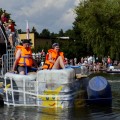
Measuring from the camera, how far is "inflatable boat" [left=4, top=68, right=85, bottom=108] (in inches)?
562

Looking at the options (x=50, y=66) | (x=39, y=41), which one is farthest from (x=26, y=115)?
(x=39, y=41)

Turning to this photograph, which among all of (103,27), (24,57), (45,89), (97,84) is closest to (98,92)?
(97,84)

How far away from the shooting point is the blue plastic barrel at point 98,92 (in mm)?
15513

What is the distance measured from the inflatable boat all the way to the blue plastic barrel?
367 mm

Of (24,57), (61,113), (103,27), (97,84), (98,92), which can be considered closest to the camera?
(61,113)

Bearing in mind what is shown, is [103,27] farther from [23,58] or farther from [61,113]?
[61,113]

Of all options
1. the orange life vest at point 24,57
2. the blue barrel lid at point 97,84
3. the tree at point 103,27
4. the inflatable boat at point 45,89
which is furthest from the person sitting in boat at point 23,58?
the tree at point 103,27

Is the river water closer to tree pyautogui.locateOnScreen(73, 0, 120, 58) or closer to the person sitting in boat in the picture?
the person sitting in boat

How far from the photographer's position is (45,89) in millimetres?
14508

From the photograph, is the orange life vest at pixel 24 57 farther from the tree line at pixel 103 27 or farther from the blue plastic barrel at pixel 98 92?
the tree line at pixel 103 27

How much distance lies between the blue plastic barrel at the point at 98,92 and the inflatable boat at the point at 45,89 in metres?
0.37

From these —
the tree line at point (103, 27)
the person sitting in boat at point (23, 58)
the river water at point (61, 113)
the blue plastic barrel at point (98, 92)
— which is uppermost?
the tree line at point (103, 27)

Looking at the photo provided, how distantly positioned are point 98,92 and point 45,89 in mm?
1991

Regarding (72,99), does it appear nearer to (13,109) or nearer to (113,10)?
(13,109)
